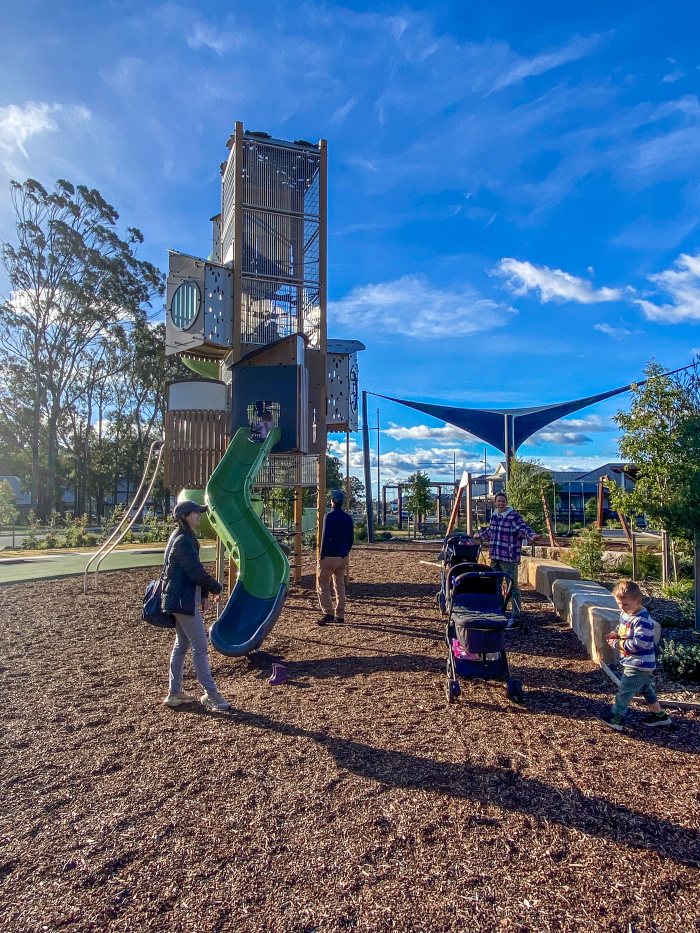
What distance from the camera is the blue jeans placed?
4.35 metres

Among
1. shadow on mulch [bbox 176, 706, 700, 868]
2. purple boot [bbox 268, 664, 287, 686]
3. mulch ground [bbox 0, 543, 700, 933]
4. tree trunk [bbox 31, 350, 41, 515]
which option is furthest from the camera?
tree trunk [bbox 31, 350, 41, 515]

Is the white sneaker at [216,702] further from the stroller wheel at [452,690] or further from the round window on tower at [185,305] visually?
the round window on tower at [185,305]

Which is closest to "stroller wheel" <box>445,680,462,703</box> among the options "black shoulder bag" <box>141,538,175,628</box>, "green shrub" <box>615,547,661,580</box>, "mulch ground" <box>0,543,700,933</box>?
"mulch ground" <box>0,543,700,933</box>

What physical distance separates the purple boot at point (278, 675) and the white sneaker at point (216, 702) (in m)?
0.76

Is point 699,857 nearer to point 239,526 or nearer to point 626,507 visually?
point 626,507

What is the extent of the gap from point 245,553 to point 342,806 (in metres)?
4.30

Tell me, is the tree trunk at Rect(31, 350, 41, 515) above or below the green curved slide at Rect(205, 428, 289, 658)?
above

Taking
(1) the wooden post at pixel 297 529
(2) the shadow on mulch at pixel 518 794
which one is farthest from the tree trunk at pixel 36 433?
(2) the shadow on mulch at pixel 518 794

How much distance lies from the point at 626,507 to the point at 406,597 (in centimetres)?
411

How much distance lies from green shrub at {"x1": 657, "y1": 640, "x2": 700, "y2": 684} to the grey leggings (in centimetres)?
407

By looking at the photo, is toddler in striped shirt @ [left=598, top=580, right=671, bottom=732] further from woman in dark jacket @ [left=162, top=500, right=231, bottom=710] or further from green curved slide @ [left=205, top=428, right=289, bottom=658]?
green curved slide @ [left=205, top=428, right=289, bottom=658]

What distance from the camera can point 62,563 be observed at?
1591 centimetres

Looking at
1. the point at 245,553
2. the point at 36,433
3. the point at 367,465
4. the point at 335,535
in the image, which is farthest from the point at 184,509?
the point at 36,433

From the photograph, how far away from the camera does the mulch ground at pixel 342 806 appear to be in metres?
2.52
